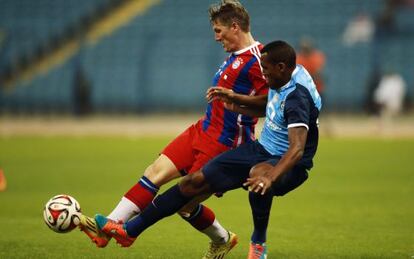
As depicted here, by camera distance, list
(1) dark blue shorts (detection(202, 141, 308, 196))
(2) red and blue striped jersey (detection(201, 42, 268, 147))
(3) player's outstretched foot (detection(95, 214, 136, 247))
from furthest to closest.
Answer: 1. (2) red and blue striped jersey (detection(201, 42, 268, 147))
2. (3) player's outstretched foot (detection(95, 214, 136, 247))
3. (1) dark blue shorts (detection(202, 141, 308, 196))

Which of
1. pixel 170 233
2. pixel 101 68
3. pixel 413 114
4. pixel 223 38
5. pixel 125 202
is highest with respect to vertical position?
pixel 223 38

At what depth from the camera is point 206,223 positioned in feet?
26.5

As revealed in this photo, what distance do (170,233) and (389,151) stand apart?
427 inches

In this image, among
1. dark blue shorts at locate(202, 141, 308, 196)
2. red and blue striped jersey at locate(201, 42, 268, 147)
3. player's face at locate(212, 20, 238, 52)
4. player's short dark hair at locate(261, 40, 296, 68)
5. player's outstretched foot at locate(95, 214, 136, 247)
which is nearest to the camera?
player's short dark hair at locate(261, 40, 296, 68)

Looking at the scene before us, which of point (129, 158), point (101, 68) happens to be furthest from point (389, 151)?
point (101, 68)

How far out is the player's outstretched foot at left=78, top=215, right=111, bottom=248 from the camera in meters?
7.52

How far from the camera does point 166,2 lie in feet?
111

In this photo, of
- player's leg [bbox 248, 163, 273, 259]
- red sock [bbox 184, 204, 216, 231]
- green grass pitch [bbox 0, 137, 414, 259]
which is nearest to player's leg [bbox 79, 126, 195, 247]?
red sock [bbox 184, 204, 216, 231]

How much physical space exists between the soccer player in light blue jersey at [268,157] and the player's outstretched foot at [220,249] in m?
0.71

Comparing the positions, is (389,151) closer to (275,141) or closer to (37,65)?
(275,141)

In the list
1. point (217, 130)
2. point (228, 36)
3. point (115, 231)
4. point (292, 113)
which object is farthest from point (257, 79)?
point (115, 231)

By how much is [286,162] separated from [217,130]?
4.65 ft

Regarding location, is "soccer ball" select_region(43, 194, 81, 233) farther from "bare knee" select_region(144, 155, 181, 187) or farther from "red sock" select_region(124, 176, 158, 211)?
"bare knee" select_region(144, 155, 181, 187)

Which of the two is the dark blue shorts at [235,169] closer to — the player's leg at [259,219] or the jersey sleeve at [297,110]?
the player's leg at [259,219]
